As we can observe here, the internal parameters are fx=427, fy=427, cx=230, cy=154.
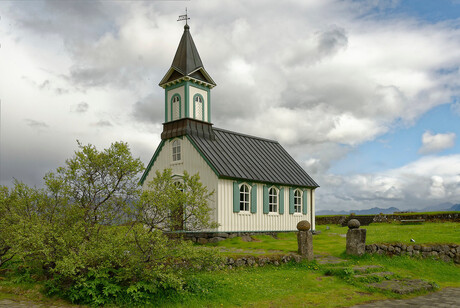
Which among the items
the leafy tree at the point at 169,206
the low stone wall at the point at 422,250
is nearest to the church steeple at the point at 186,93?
the low stone wall at the point at 422,250

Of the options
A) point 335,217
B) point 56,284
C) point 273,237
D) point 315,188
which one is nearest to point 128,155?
point 56,284

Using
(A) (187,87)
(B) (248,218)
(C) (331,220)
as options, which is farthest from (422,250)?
(C) (331,220)

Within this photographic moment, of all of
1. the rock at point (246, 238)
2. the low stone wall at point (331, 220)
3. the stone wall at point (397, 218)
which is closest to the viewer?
the rock at point (246, 238)

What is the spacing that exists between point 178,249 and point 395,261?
33.7 feet

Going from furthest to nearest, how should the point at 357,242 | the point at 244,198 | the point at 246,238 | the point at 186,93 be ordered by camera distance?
the point at 186,93, the point at 244,198, the point at 246,238, the point at 357,242

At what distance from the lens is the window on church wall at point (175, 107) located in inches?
1035

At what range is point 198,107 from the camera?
1040 inches

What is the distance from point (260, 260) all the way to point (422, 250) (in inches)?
299

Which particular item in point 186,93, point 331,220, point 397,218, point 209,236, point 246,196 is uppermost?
point 186,93

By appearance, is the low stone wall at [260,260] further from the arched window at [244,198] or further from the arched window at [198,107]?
the arched window at [198,107]

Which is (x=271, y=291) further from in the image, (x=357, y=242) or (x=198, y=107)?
(x=198, y=107)

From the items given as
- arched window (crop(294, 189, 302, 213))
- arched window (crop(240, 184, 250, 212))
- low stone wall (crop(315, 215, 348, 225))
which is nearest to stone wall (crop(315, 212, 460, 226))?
low stone wall (crop(315, 215, 348, 225))

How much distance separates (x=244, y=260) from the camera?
1591 centimetres

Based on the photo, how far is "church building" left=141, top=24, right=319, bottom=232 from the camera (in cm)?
2400
